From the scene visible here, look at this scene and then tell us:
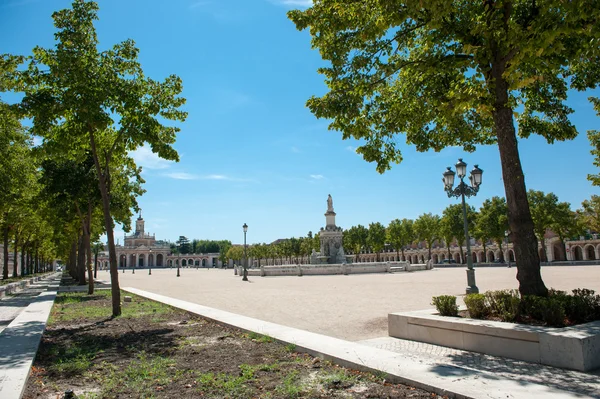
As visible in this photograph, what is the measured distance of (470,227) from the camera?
76.9m

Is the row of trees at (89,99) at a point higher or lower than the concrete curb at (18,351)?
higher

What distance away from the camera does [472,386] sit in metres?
4.95

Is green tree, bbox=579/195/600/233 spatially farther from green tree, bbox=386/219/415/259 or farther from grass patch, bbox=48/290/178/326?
grass patch, bbox=48/290/178/326

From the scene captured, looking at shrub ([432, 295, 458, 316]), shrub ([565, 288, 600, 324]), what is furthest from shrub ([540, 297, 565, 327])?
shrub ([432, 295, 458, 316])

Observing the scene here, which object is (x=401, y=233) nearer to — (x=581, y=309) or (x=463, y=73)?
(x=463, y=73)

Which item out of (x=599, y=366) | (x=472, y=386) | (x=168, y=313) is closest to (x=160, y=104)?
(x=168, y=313)

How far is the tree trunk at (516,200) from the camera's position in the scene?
812 cm

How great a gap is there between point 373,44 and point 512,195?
473cm

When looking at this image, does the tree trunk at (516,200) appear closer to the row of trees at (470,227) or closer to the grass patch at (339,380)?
the grass patch at (339,380)

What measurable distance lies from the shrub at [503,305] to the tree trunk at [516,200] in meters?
0.59

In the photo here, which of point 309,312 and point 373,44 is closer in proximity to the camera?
point 373,44

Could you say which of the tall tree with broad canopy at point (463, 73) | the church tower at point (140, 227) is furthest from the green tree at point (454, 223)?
the church tower at point (140, 227)

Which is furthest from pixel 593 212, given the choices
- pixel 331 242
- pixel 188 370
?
pixel 188 370

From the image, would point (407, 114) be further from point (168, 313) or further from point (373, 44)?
point (168, 313)
